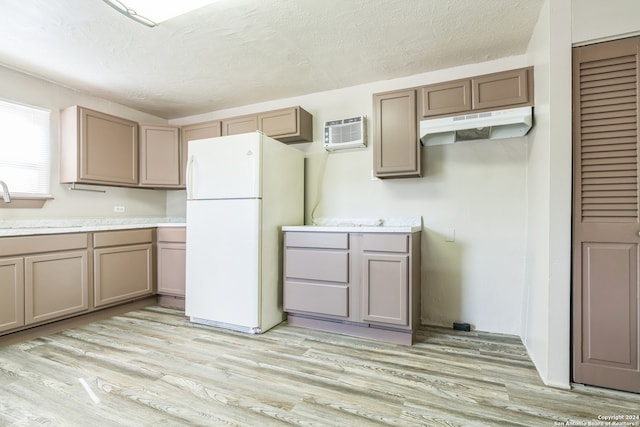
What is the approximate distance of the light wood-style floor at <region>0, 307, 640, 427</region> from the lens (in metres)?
1.50

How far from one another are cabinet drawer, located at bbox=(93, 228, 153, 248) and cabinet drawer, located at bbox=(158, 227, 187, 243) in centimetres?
11

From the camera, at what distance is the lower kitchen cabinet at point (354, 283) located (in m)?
2.35

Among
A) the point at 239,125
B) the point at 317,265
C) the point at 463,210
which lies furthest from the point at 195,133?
the point at 463,210

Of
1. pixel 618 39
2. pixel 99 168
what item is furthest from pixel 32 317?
pixel 618 39

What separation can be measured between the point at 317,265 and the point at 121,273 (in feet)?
6.81

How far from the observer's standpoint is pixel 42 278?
2.52 meters

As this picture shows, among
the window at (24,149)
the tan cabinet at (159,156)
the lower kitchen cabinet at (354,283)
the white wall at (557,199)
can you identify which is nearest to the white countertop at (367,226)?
the lower kitchen cabinet at (354,283)

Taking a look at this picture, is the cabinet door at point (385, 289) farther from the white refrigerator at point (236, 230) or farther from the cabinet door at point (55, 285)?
the cabinet door at point (55, 285)

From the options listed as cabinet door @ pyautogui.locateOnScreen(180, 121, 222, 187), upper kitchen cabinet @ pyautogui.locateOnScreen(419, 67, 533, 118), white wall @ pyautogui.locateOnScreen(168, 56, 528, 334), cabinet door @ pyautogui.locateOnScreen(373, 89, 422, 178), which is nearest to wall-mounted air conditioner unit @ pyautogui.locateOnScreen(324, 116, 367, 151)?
white wall @ pyautogui.locateOnScreen(168, 56, 528, 334)

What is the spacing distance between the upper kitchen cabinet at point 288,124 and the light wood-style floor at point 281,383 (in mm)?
1934

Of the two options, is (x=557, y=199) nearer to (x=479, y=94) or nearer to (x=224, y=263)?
(x=479, y=94)

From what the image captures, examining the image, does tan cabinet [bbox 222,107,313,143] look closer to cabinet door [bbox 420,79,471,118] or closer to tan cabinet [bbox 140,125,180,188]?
tan cabinet [bbox 140,125,180,188]

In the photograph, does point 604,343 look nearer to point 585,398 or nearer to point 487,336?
point 585,398

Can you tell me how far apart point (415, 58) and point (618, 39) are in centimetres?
130
